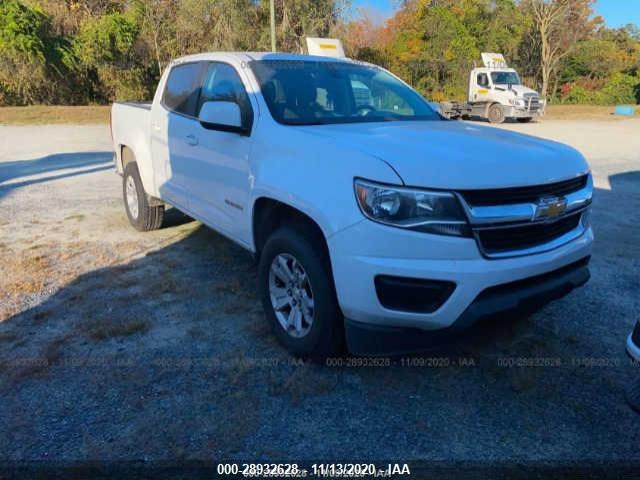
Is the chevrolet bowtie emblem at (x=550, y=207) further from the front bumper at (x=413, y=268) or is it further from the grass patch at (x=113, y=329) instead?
the grass patch at (x=113, y=329)

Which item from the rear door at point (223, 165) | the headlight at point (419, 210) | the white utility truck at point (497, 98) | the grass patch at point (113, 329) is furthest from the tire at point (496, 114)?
the headlight at point (419, 210)

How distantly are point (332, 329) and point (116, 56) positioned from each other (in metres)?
28.7

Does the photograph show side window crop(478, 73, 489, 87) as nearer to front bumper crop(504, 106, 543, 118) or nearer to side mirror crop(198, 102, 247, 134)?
front bumper crop(504, 106, 543, 118)

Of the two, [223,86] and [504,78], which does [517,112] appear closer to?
[504,78]

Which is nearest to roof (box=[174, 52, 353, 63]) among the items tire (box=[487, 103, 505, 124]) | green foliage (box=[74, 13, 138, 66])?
tire (box=[487, 103, 505, 124])

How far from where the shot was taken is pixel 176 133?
4512 millimetres

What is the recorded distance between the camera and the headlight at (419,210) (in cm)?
245

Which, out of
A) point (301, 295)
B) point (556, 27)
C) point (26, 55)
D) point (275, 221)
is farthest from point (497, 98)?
point (301, 295)

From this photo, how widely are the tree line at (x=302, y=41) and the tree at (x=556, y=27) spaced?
0.26 ft

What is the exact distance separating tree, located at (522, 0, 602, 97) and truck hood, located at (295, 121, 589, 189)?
36838mm

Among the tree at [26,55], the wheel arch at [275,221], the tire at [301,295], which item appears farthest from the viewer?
the tree at [26,55]

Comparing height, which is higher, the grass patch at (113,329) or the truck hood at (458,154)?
the truck hood at (458,154)

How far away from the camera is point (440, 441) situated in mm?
2564

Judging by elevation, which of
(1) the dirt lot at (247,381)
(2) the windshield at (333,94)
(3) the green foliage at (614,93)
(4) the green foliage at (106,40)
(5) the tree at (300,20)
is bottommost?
(1) the dirt lot at (247,381)
